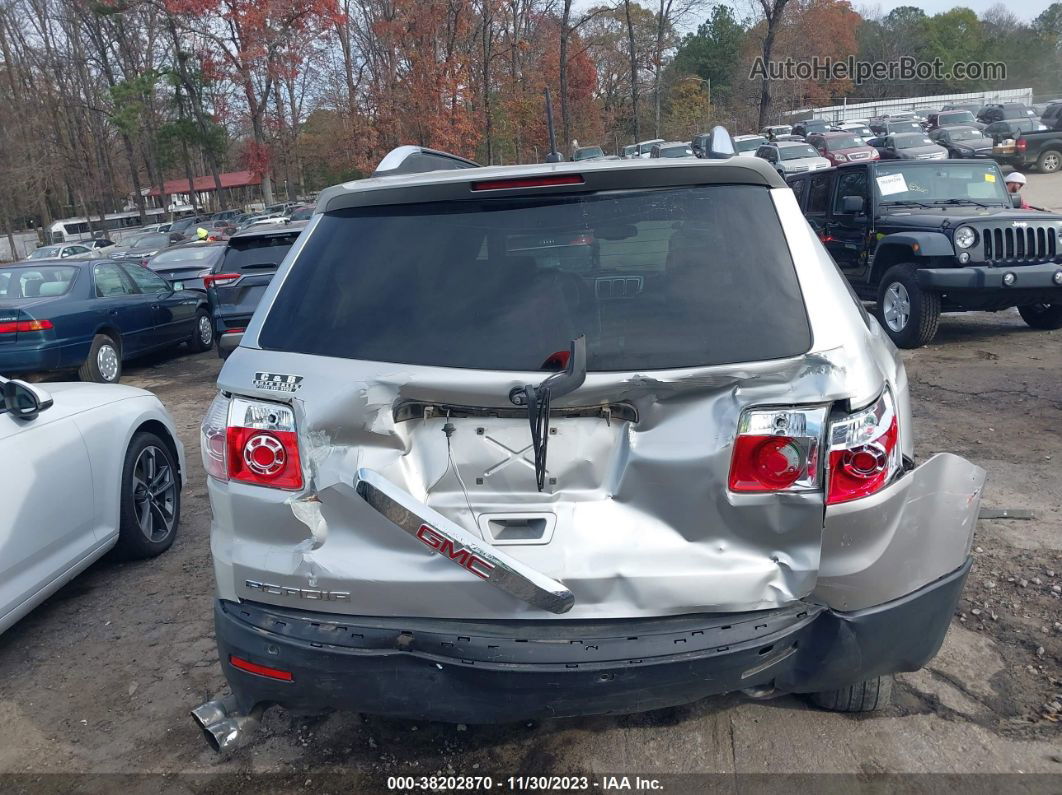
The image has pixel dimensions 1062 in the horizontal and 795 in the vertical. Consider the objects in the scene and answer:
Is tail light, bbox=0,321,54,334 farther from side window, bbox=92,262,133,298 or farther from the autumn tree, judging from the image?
the autumn tree

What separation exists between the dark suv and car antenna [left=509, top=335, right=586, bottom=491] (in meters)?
8.75

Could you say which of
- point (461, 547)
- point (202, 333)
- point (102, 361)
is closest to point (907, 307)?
point (461, 547)

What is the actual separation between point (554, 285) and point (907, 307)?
7850mm

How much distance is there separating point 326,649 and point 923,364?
7.80 metres

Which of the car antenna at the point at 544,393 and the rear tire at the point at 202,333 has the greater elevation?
the car antenna at the point at 544,393

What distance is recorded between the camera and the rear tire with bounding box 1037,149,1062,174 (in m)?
31.2

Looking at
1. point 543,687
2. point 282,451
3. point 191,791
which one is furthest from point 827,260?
point 191,791

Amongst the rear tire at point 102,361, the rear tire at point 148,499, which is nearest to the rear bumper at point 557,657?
the rear tire at point 148,499

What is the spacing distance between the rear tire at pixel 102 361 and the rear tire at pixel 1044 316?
10461mm

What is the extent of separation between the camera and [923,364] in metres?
8.88

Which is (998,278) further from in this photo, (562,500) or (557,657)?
(557,657)

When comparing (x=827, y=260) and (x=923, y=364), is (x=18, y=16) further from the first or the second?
(x=827, y=260)

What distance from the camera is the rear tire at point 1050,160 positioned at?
31.2m

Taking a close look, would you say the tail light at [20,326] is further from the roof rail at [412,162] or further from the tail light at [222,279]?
the roof rail at [412,162]
